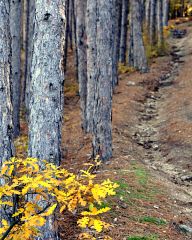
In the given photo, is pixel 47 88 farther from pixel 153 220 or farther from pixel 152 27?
pixel 152 27

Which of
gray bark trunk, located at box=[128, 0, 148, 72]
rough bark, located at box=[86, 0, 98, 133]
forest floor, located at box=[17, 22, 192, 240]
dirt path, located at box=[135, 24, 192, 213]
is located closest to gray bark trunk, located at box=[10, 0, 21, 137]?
forest floor, located at box=[17, 22, 192, 240]

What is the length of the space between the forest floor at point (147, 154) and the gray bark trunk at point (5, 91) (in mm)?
Answer: 1845

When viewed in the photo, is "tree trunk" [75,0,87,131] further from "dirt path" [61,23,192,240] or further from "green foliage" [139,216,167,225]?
"green foliage" [139,216,167,225]

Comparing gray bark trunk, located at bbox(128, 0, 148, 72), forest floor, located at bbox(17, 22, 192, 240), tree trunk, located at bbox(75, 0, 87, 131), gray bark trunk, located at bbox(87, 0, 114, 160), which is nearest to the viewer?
forest floor, located at bbox(17, 22, 192, 240)

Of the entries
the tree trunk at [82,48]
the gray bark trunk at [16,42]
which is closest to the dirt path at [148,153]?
the tree trunk at [82,48]

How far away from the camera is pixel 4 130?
15.2 ft

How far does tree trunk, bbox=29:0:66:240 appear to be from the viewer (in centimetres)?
484

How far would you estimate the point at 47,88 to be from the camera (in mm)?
4863

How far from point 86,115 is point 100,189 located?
9971 mm

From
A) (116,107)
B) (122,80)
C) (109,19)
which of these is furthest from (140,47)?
(109,19)

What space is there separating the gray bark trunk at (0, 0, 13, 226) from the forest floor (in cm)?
185

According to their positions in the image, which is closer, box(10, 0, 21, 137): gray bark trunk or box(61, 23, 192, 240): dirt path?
box(61, 23, 192, 240): dirt path

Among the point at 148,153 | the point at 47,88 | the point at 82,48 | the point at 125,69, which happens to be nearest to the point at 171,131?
the point at 148,153

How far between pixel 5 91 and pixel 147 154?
741 cm
